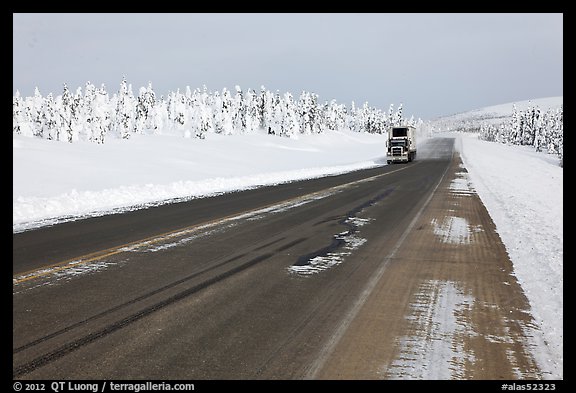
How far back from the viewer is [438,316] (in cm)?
502

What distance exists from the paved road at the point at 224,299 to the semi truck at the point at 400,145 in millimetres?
32799

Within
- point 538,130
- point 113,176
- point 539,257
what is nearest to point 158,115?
point 538,130

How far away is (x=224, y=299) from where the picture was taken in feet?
18.0

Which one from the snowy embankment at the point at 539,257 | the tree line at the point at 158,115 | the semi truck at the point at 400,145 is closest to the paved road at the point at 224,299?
the snowy embankment at the point at 539,257

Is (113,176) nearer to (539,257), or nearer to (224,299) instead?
(224,299)

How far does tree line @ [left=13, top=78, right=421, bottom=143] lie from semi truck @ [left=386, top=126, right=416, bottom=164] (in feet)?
154

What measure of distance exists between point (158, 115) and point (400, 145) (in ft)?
410

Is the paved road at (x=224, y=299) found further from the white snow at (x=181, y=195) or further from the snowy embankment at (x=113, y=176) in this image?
the snowy embankment at (x=113, y=176)

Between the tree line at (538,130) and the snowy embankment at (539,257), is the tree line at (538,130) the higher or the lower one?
the higher one

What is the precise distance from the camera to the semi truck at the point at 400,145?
4253 cm

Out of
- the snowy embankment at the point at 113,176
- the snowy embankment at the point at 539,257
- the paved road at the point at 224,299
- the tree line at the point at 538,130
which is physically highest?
the tree line at the point at 538,130

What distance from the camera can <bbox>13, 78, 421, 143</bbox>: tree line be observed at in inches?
3730

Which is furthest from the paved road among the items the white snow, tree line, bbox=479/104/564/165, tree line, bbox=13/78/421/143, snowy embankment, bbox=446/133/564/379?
tree line, bbox=479/104/564/165
